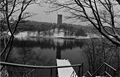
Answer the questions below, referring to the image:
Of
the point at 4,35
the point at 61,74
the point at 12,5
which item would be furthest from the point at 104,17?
the point at 61,74

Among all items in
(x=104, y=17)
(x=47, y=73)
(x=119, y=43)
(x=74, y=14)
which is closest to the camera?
(x=119, y=43)

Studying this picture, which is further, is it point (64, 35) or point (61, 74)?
point (64, 35)

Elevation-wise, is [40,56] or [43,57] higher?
[40,56]

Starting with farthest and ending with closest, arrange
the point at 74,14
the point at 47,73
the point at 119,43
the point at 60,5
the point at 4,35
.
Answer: the point at 47,73 < the point at 4,35 < the point at 74,14 < the point at 60,5 < the point at 119,43

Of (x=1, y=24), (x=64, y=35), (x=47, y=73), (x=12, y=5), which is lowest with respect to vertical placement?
(x=64, y=35)

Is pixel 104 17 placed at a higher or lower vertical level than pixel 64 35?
higher

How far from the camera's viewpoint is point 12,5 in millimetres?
5254

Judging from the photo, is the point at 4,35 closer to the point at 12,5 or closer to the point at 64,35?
the point at 12,5

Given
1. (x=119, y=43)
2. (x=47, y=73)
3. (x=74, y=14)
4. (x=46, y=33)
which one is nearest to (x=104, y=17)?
(x=74, y=14)

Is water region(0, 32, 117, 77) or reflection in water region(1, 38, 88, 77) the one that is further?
reflection in water region(1, 38, 88, 77)

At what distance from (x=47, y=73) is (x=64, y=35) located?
62277 mm

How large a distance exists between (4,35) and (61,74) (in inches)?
406

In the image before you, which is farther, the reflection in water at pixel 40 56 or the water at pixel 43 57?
the reflection in water at pixel 40 56

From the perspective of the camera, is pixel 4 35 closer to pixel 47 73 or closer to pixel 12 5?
pixel 12 5
